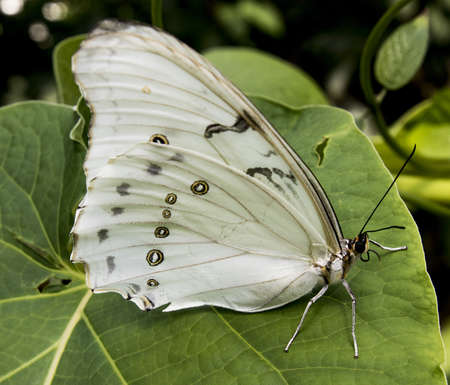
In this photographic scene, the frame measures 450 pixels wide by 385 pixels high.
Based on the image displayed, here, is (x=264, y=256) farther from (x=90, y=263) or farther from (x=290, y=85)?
(x=290, y=85)

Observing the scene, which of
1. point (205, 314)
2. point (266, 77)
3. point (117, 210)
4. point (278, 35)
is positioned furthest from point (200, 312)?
point (278, 35)

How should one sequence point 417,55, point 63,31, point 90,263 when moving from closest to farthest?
point 90,263 < point 417,55 < point 63,31

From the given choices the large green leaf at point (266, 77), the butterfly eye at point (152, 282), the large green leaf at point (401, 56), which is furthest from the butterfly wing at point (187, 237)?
the large green leaf at point (266, 77)

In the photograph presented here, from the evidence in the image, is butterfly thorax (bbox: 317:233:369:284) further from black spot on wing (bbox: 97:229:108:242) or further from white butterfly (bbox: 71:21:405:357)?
black spot on wing (bbox: 97:229:108:242)

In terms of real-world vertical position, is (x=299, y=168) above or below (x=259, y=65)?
above

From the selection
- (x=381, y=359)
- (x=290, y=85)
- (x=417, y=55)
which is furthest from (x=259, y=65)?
(x=381, y=359)

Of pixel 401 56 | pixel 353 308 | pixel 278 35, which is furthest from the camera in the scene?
pixel 278 35

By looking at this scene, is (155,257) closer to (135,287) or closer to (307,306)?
(135,287)
